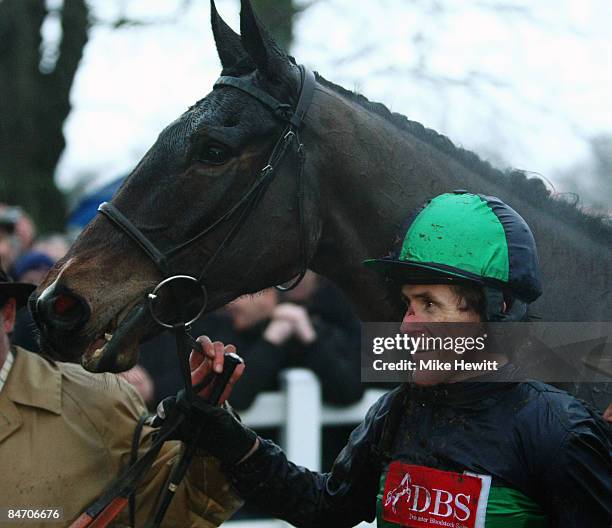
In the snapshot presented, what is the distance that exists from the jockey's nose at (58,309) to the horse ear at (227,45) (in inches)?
33.2

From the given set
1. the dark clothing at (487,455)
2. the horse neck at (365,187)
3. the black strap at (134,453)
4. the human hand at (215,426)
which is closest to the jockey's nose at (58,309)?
the human hand at (215,426)

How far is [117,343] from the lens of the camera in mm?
2441

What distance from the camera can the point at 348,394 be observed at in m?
5.72

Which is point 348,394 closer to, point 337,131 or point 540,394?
point 337,131

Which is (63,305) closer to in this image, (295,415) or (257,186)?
(257,186)

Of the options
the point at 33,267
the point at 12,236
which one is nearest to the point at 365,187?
the point at 33,267

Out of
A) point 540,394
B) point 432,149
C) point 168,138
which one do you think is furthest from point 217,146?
point 540,394

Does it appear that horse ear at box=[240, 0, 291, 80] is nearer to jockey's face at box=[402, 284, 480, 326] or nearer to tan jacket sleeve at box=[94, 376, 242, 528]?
jockey's face at box=[402, 284, 480, 326]

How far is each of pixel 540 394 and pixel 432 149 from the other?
108 centimetres

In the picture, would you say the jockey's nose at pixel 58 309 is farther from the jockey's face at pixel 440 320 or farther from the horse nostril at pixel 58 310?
the jockey's face at pixel 440 320

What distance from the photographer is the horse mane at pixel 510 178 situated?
2.78 metres

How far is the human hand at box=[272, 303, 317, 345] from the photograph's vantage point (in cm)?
548

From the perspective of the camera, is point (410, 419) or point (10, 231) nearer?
point (410, 419)

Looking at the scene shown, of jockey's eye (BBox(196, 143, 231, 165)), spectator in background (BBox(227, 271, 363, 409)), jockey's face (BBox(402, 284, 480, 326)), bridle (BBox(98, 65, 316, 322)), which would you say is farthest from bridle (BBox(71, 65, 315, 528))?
spectator in background (BBox(227, 271, 363, 409))
